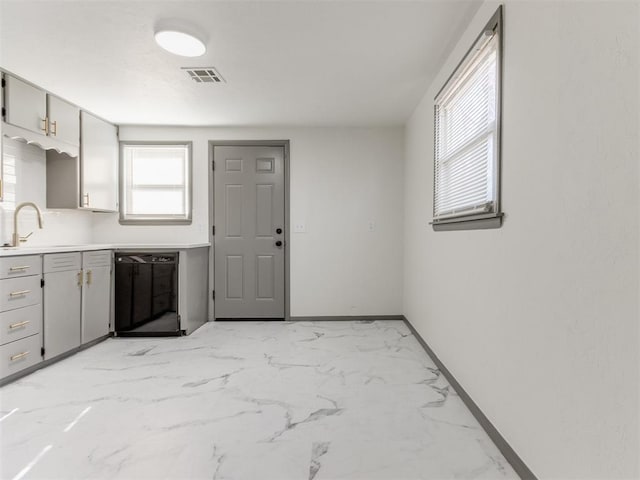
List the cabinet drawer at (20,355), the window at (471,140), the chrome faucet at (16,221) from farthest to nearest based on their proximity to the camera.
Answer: the chrome faucet at (16,221), the cabinet drawer at (20,355), the window at (471,140)

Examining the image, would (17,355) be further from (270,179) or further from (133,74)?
(270,179)

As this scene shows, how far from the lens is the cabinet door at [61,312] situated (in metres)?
2.78

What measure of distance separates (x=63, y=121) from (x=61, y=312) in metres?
1.82

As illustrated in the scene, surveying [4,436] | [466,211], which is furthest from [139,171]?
[466,211]

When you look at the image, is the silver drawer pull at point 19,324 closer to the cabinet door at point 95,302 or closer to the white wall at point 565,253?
the cabinet door at point 95,302

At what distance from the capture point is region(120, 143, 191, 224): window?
4.27 meters

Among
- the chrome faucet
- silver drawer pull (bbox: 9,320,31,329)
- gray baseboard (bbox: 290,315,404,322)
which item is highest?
the chrome faucet

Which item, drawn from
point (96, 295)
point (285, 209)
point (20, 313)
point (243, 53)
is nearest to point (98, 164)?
point (96, 295)

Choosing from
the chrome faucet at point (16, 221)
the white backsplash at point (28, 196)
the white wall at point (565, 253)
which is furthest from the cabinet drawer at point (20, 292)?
the white wall at point (565, 253)

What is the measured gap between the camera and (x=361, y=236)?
168 inches

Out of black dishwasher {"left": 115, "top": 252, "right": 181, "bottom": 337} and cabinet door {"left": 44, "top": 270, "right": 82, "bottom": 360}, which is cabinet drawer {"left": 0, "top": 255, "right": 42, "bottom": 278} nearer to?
cabinet door {"left": 44, "top": 270, "right": 82, "bottom": 360}

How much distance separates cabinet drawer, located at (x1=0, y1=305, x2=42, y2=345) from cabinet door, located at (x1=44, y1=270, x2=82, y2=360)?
0.26 ft

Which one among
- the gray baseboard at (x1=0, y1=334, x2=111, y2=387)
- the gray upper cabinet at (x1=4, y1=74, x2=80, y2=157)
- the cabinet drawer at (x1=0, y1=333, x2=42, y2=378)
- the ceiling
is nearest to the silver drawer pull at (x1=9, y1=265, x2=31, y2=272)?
the cabinet drawer at (x1=0, y1=333, x2=42, y2=378)

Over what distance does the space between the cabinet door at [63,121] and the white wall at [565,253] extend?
359 centimetres
